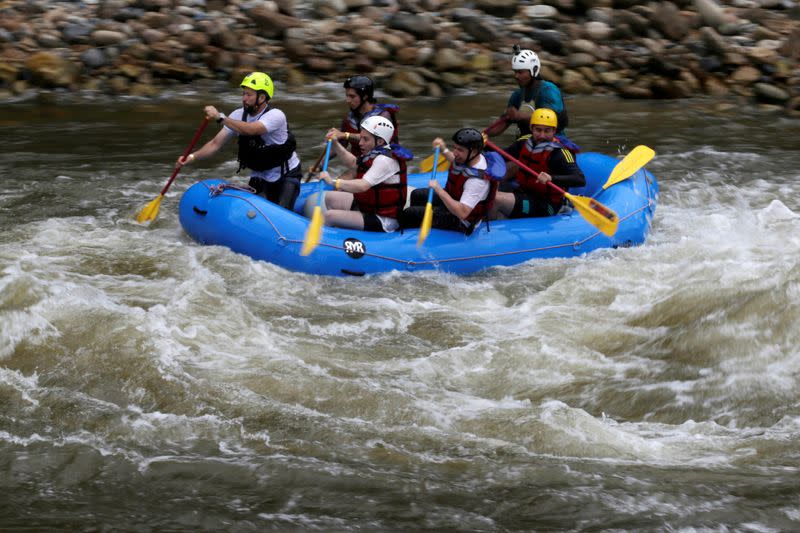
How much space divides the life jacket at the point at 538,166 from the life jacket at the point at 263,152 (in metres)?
1.69

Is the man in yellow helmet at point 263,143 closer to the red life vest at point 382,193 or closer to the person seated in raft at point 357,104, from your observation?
the person seated in raft at point 357,104

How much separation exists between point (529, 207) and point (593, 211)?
1.61 feet

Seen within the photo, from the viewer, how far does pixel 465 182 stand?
24.1ft

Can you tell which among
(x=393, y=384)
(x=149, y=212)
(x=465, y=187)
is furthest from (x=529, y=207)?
(x=149, y=212)

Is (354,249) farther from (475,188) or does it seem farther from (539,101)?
(539,101)

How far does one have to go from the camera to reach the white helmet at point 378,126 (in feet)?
23.8

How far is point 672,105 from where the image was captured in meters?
13.0

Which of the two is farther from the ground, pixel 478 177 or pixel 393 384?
pixel 478 177

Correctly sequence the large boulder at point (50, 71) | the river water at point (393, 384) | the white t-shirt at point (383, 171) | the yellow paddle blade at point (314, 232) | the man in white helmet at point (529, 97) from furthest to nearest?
the large boulder at point (50, 71), the man in white helmet at point (529, 97), the white t-shirt at point (383, 171), the yellow paddle blade at point (314, 232), the river water at point (393, 384)

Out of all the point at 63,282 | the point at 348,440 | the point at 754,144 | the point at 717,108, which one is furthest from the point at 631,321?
the point at 717,108

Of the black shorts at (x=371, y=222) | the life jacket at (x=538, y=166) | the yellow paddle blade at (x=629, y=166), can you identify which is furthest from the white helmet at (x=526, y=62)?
the black shorts at (x=371, y=222)

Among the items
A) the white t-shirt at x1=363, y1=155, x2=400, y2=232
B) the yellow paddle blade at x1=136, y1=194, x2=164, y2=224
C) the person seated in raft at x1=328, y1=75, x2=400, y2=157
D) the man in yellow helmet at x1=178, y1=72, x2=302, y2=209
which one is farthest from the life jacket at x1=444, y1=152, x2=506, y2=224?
the yellow paddle blade at x1=136, y1=194, x2=164, y2=224

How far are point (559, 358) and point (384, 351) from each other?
3.36 feet

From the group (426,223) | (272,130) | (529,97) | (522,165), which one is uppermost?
(272,130)
